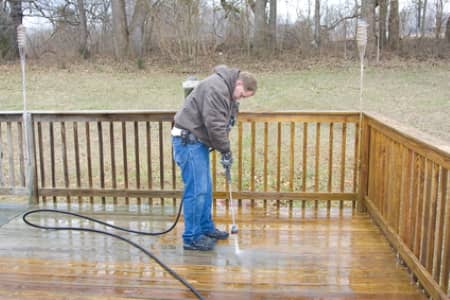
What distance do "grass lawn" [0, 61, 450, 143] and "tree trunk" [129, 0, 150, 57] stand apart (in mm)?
1059

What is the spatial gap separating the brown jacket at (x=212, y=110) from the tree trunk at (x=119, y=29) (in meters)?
11.9

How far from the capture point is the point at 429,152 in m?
2.64

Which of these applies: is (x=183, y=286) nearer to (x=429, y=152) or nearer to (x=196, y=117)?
(x=196, y=117)

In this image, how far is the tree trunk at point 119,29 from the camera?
14633 mm

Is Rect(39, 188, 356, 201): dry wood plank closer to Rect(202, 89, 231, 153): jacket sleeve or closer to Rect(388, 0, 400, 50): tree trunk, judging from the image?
Rect(202, 89, 231, 153): jacket sleeve

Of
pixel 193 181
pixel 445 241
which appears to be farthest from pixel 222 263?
pixel 445 241

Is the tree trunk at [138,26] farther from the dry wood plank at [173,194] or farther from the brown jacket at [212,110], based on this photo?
the brown jacket at [212,110]

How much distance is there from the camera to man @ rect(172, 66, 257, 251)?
317cm

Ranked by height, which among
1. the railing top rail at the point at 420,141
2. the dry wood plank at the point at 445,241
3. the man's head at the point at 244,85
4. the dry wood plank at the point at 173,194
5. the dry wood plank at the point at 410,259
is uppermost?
the man's head at the point at 244,85

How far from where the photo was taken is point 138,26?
14766mm

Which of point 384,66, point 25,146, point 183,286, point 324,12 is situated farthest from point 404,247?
point 324,12

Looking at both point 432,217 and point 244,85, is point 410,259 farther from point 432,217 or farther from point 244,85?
point 244,85

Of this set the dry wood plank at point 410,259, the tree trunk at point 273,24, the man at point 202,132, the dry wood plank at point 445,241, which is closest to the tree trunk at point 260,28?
the tree trunk at point 273,24

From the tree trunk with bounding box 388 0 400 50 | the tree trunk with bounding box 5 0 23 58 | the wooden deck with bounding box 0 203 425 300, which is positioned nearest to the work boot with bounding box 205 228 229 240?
the wooden deck with bounding box 0 203 425 300
